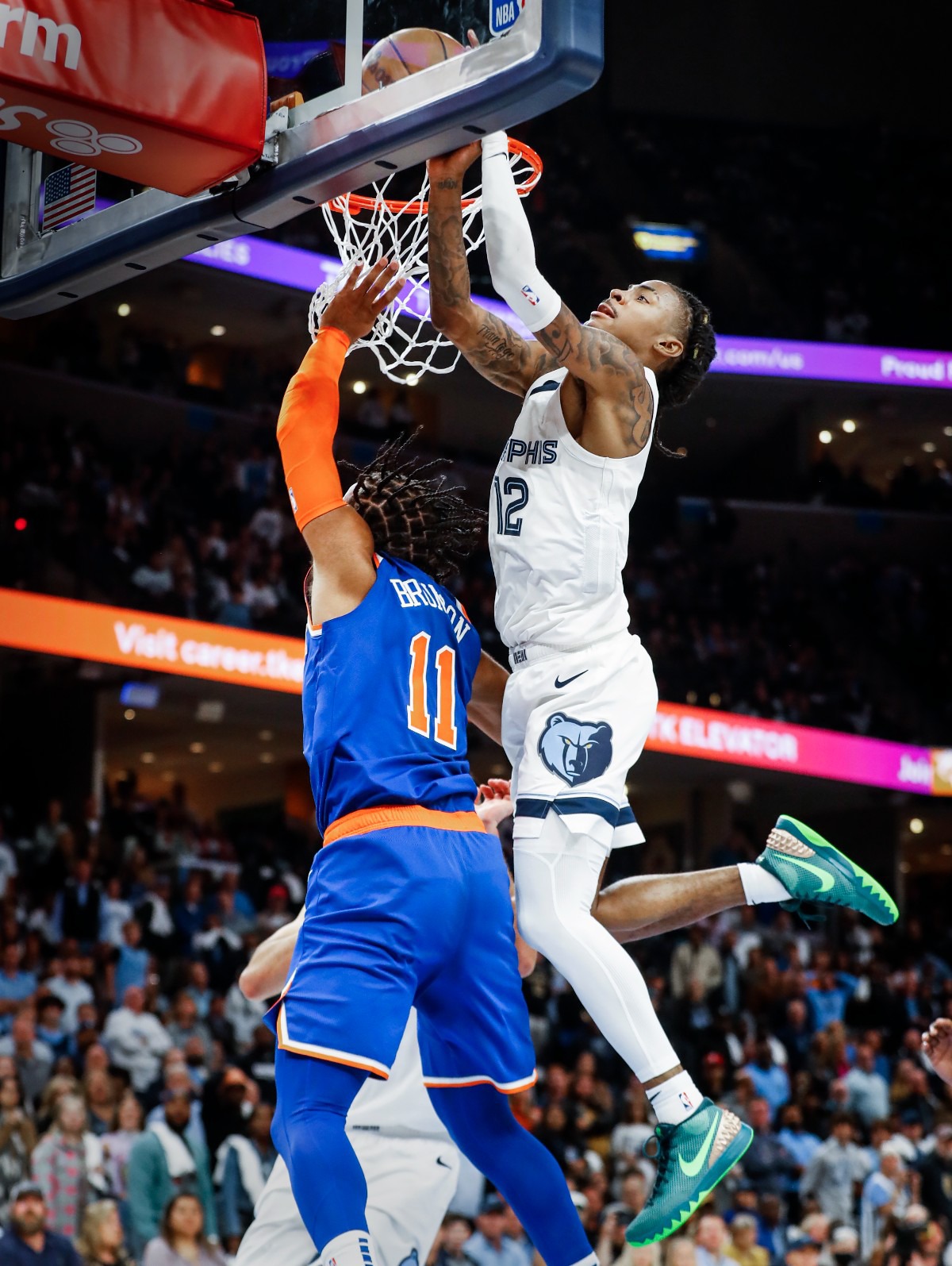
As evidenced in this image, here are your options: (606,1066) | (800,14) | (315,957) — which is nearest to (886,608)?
(800,14)

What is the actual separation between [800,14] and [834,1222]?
20145mm

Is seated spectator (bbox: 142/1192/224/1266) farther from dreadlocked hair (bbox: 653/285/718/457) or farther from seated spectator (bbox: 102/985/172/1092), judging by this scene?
dreadlocked hair (bbox: 653/285/718/457)

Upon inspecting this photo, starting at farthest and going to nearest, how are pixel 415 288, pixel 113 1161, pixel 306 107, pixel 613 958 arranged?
1. pixel 113 1161
2. pixel 415 288
3. pixel 306 107
4. pixel 613 958

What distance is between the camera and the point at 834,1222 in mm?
10961

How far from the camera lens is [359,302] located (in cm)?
430

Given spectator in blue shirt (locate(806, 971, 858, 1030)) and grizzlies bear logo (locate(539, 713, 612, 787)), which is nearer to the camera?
grizzlies bear logo (locate(539, 713, 612, 787))

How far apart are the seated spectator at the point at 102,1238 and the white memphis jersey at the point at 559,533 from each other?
5.12m

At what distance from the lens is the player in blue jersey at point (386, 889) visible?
3.62m

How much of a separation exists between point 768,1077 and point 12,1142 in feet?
21.2

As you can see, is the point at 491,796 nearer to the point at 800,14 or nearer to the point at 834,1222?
the point at 834,1222

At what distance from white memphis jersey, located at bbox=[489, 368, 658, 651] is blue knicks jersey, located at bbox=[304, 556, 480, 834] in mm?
284

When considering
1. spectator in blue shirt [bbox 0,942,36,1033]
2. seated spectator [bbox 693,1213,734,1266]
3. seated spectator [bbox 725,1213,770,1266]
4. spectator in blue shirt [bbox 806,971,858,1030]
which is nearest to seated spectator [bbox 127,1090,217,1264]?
spectator in blue shirt [bbox 0,942,36,1033]

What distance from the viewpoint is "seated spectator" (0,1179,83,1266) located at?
759 cm

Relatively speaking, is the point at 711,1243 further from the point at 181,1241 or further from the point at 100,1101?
the point at 100,1101
